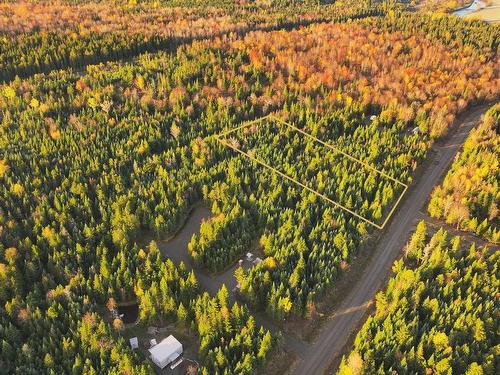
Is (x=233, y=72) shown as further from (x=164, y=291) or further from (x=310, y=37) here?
(x=164, y=291)

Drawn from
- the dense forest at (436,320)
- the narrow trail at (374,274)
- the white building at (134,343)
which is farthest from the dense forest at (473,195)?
the white building at (134,343)

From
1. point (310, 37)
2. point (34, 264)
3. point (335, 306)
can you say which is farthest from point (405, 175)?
point (310, 37)

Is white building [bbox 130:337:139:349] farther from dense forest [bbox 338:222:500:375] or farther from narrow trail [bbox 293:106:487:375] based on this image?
dense forest [bbox 338:222:500:375]

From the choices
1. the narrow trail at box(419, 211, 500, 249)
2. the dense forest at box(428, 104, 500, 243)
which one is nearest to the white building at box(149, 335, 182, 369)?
the narrow trail at box(419, 211, 500, 249)

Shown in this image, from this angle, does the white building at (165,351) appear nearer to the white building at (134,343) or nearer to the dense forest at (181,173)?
the white building at (134,343)

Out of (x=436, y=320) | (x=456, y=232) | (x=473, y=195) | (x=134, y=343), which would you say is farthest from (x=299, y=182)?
(x=134, y=343)

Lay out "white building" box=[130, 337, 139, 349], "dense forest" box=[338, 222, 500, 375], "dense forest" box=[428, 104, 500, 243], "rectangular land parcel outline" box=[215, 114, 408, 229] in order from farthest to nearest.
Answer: "rectangular land parcel outline" box=[215, 114, 408, 229] < "dense forest" box=[428, 104, 500, 243] < "white building" box=[130, 337, 139, 349] < "dense forest" box=[338, 222, 500, 375]
